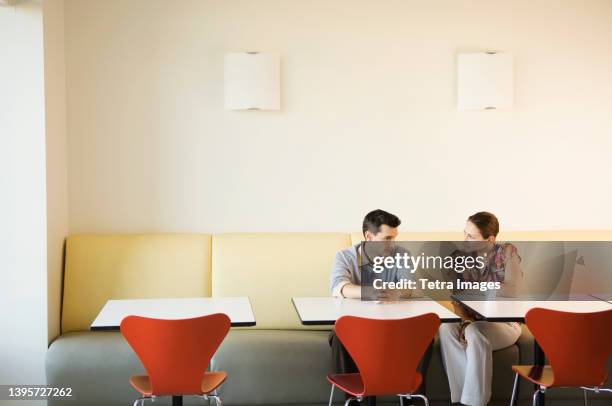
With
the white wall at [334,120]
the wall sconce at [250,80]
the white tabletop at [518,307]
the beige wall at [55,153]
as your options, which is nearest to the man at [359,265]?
the white tabletop at [518,307]

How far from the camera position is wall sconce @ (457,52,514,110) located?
5387 mm

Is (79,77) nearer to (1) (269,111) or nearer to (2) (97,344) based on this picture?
(1) (269,111)

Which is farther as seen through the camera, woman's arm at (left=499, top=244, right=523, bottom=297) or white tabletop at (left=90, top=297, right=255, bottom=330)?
woman's arm at (left=499, top=244, right=523, bottom=297)

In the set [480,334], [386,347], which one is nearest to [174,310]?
[386,347]

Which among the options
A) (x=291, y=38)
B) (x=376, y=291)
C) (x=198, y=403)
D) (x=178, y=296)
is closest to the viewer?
(x=376, y=291)

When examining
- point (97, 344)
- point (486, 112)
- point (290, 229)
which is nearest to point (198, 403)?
point (97, 344)

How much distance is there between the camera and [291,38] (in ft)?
17.6

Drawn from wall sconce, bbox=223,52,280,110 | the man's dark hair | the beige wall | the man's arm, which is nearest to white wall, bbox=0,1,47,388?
the beige wall

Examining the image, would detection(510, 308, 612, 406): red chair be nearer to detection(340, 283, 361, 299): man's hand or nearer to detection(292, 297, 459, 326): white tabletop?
detection(292, 297, 459, 326): white tabletop

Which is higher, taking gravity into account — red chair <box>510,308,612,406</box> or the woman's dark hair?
the woman's dark hair

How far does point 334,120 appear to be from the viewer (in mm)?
5418

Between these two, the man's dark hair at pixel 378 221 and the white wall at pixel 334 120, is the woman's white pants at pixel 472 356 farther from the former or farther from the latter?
the white wall at pixel 334 120

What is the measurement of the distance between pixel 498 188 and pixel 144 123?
257cm

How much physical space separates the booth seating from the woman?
7.9 inches
